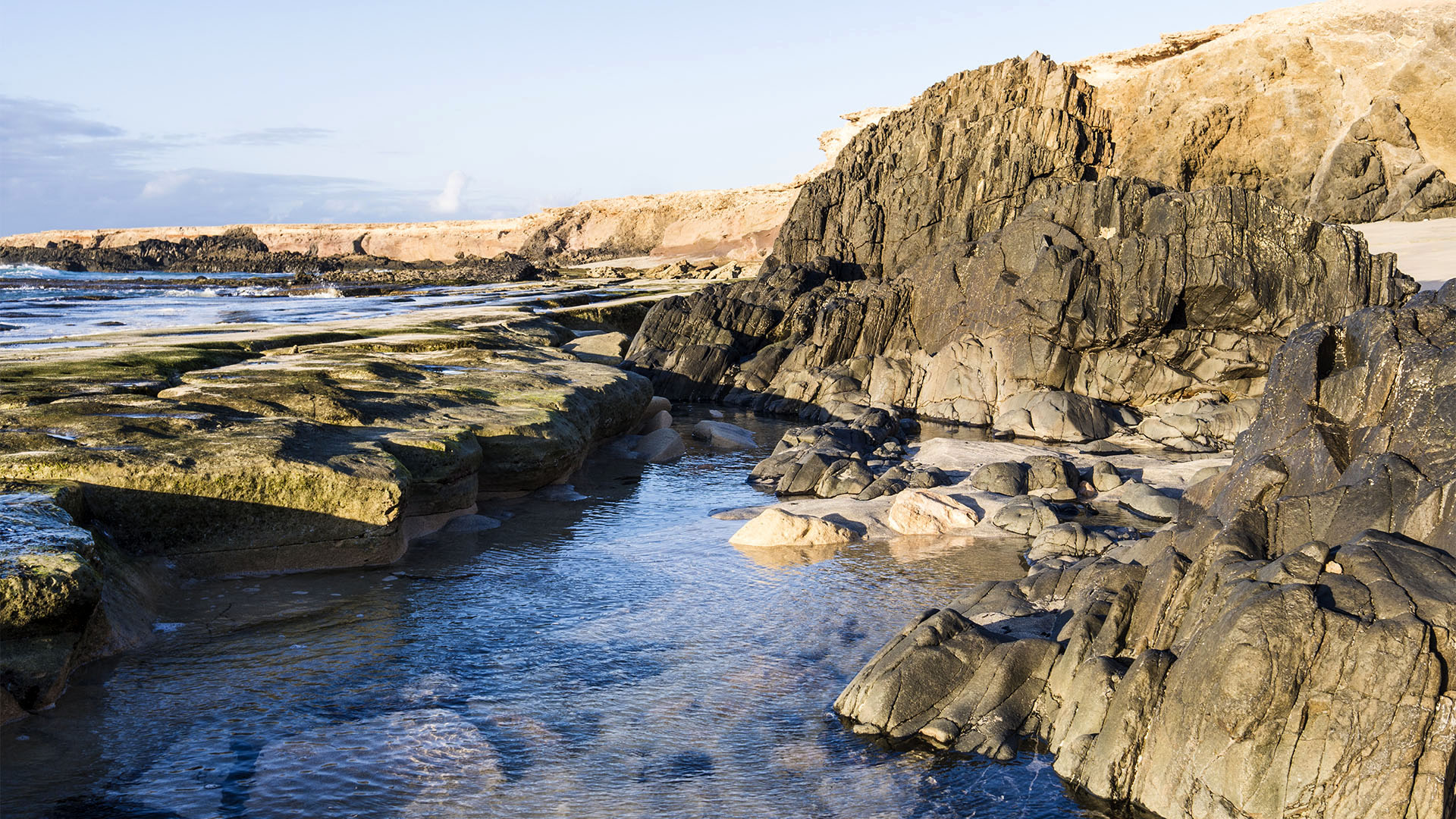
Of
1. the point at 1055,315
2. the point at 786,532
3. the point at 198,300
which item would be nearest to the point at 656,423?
the point at 1055,315

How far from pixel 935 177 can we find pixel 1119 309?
23879 mm

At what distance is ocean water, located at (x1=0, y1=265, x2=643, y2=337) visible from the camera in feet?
151

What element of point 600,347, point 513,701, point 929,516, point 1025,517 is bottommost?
point 1025,517

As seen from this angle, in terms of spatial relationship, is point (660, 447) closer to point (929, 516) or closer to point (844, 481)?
point (844, 481)

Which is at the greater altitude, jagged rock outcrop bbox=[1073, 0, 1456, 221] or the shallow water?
jagged rock outcrop bbox=[1073, 0, 1456, 221]

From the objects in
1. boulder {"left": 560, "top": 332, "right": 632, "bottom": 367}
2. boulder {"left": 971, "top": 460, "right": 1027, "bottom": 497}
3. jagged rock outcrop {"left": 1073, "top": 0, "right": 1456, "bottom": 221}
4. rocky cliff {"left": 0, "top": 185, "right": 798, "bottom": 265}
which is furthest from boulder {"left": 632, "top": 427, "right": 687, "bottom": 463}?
rocky cliff {"left": 0, "top": 185, "right": 798, "bottom": 265}

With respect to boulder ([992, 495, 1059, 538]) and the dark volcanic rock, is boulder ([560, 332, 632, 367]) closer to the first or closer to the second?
boulder ([992, 495, 1059, 538])

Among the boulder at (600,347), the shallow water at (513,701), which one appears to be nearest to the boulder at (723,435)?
the boulder at (600,347)

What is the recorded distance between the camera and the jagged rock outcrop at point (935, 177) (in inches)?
2160

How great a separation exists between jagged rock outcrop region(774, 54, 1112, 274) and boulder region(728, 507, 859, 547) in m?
37.3

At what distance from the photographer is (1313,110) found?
7012 centimetres

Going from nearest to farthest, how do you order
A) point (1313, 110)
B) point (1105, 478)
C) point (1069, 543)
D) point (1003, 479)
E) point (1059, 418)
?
point (1069, 543) → point (1003, 479) → point (1105, 478) → point (1059, 418) → point (1313, 110)

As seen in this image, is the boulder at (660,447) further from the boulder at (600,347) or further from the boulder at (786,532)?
the boulder at (600,347)

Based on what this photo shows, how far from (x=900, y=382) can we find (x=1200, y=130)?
5066 centimetres
